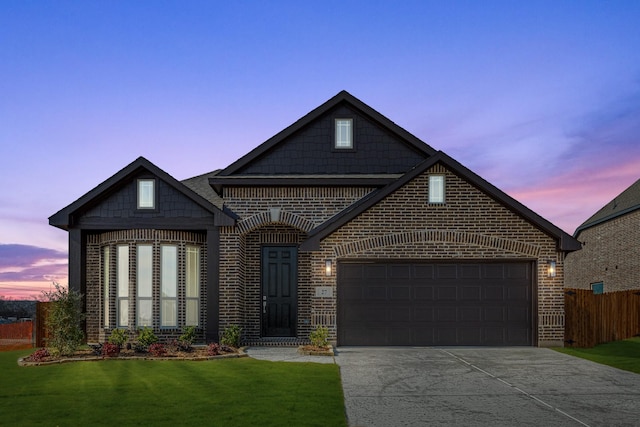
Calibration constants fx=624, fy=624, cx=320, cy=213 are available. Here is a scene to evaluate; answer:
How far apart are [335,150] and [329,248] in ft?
12.4

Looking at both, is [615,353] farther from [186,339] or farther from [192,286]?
[192,286]

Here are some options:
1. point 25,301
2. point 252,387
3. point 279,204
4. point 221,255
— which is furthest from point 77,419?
point 25,301

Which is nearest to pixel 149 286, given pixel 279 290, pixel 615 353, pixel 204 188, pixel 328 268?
pixel 279 290

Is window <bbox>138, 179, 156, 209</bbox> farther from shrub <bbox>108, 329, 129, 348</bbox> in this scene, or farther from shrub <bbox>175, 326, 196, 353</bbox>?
shrub <bbox>175, 326, 196, 353</bbox>

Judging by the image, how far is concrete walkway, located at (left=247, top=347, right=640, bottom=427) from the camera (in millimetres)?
9102

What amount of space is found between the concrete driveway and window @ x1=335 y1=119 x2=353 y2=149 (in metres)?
6.79

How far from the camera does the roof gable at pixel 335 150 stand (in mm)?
19422

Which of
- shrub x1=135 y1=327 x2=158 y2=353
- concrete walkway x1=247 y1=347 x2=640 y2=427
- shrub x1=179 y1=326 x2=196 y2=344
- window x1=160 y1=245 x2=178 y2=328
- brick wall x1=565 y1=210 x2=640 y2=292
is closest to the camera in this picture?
concrete walkway x1=247 y1=347 x2=640 y2=427

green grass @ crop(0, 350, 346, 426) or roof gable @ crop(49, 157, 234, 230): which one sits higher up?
roof gable @ crop(49, 157, 234, 230)

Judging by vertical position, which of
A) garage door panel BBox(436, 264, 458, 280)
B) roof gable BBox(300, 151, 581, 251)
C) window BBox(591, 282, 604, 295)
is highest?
roof gable BBox(300, 151, 581, 251)

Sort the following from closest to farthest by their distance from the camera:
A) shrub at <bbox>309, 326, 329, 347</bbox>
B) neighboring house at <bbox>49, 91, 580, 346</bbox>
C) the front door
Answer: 1. shrub at <bbox>309, 326, 329, 347</bbox>
2. neighboring house at <bbox>49, 91, 580, 346</bbox>
3. the front door

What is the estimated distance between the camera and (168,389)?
1113cm

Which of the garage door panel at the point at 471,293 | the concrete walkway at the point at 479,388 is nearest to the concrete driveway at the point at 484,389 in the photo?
the concrete walkway at the point at 479,388

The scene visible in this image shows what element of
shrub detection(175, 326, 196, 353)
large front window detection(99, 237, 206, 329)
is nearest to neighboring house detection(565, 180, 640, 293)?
large front window detection(99, 237, 206, 329)
